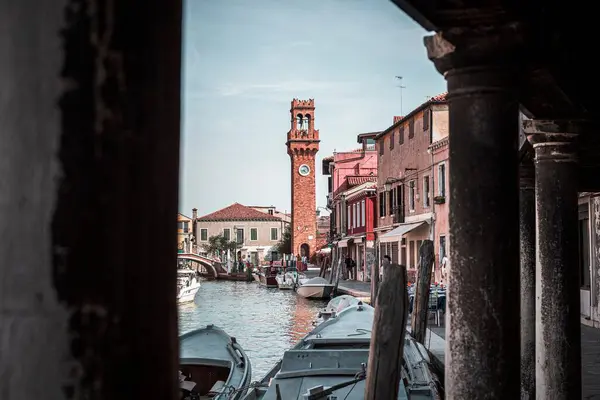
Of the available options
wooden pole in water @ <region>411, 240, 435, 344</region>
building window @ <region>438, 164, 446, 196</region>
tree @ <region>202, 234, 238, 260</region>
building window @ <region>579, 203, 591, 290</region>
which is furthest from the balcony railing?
tree @ <region>202, 234, 238, 260</region>

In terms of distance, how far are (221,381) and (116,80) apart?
8720 millimetres

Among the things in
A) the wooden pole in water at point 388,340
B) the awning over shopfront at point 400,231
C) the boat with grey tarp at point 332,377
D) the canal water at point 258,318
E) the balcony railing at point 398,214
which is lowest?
the canal water at point 258,318

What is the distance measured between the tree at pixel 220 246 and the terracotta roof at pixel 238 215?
5292 millimetres

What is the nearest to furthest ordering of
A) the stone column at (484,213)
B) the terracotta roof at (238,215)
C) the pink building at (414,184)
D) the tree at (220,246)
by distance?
the stone column at (484,213)
the pink building at (414,184)
the tree at (220,246)
the terracotta roof at (238,215)

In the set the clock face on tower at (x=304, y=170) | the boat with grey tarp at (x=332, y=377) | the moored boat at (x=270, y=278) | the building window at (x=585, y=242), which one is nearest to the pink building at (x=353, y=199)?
the moored boat at (x=270, y=278)

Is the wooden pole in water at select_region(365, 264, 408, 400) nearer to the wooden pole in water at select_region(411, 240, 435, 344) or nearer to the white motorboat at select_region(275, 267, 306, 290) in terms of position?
the wooden pole in water at select_region(411, 240, 435, 344)

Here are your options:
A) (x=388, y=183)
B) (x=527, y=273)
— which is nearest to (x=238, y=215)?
(x=388, y=183)

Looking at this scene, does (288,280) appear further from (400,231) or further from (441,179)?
(441,179)

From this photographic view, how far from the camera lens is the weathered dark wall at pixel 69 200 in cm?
73

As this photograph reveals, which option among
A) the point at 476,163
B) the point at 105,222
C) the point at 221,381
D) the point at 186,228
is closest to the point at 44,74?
the point at 105,222

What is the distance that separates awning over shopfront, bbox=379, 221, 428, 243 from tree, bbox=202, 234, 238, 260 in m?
37.1

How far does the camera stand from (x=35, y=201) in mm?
727

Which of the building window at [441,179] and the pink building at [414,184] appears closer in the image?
the building window at [441,179]

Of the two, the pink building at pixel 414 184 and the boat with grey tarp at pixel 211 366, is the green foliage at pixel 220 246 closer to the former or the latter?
the pink building at pixel 414 184
